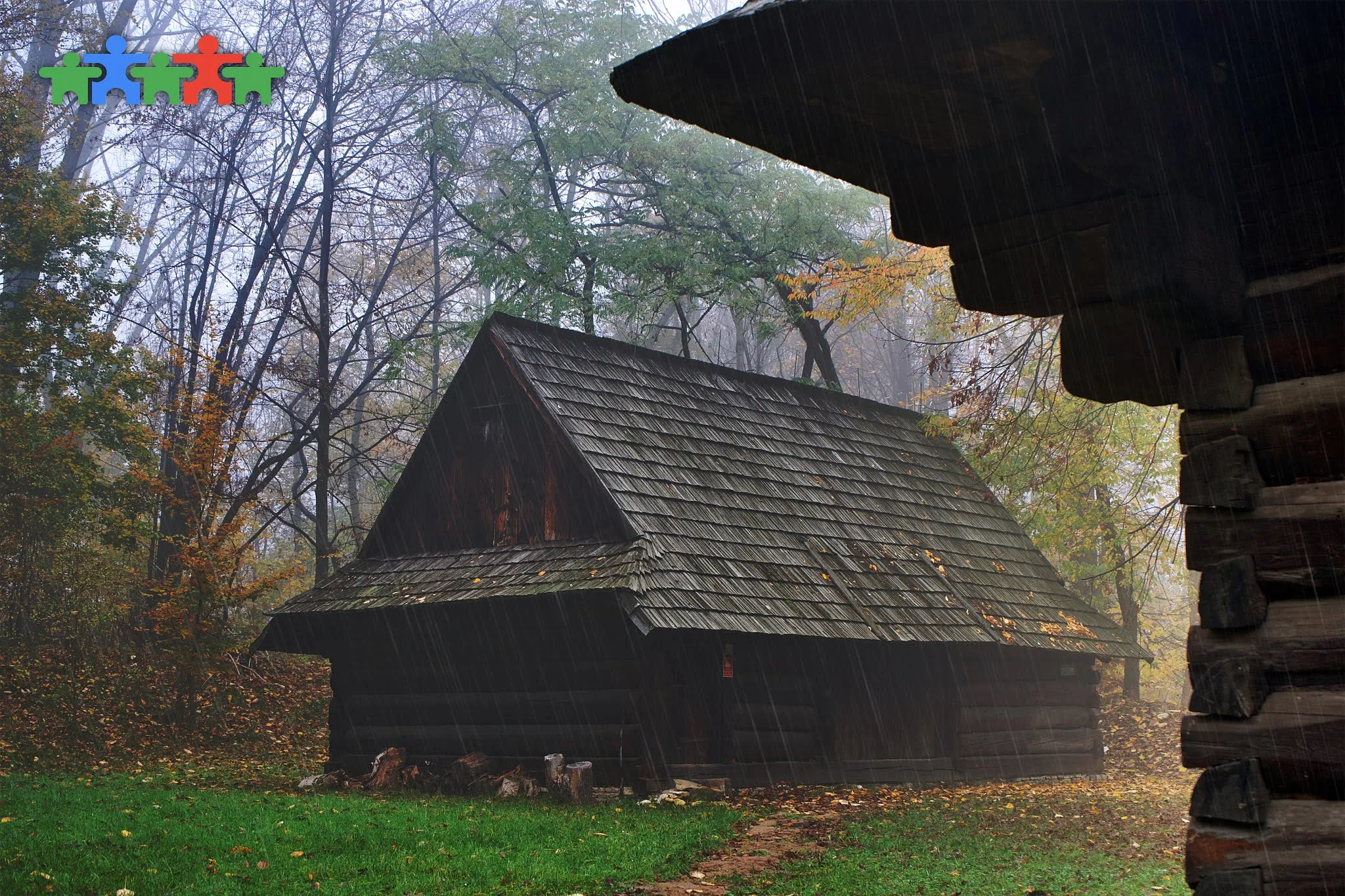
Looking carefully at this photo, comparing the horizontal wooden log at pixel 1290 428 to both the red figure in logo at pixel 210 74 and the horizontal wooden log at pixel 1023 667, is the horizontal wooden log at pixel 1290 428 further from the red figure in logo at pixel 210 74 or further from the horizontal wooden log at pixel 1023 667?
the red figure in logo at pixel 210 74

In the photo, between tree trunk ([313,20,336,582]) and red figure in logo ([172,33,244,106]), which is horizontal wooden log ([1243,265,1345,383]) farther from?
red figure in logo ([172,33,244,106])

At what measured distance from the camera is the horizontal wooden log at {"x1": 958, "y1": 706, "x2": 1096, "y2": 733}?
16.8 metres

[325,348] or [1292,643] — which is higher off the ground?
[325,348]

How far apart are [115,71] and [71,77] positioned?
1142 millimetres

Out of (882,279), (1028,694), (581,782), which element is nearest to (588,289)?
(882,279)

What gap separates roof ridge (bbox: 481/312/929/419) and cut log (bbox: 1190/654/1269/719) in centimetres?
1203

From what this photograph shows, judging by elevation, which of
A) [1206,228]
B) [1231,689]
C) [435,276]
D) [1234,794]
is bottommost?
[1234,794]

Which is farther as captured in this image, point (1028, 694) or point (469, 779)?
point (1028, 694)

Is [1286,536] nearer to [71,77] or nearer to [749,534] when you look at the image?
[749,534]

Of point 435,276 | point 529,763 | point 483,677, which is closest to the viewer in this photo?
point 529,763

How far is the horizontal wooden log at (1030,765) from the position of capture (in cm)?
1678

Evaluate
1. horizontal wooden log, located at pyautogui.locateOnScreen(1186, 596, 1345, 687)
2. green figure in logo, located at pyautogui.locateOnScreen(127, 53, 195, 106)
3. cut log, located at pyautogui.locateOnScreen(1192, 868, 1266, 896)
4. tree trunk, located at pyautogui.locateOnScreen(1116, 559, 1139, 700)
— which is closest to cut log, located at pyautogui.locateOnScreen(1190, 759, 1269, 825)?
cut log, located at pyautogui.locateOnScreen(1192, 868, 1266, 896)

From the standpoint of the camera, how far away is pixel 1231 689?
12.5ft

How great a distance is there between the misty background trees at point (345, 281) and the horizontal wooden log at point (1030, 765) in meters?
3.58
